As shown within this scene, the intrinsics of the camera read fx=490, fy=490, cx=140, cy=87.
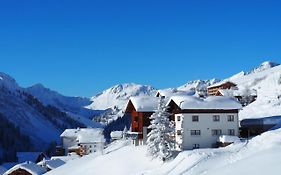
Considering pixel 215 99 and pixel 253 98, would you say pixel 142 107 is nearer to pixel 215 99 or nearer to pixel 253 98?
pixel 215 99

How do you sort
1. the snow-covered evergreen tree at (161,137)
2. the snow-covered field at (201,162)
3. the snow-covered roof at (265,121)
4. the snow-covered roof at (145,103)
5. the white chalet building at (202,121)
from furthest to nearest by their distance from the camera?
the snow-covered roof at (145,103) < the snow-covered roof at (265,121) < the white chalet building at (202,121) < the snow-covered evergreen tree at (161,137) < the snow-covered field at (201,162)

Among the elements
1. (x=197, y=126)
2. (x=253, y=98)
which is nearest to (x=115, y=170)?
(x=197, y=126)

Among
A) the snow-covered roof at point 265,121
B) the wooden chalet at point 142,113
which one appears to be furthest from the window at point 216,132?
the wooden chalet at point 142,113

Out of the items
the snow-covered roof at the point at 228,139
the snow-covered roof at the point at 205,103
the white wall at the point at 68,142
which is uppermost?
the snow-covered roof at the point at 205,103

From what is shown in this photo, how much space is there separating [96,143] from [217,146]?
80951mm

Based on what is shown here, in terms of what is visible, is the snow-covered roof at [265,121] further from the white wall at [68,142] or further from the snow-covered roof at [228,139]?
the white wall at [68,142]

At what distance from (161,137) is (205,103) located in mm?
9430

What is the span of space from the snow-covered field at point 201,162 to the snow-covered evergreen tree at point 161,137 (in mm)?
1093

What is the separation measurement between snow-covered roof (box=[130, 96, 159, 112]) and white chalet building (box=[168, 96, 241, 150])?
748cm

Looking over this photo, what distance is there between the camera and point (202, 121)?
194 ft

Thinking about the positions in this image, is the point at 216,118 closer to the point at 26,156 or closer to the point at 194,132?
the point at 194,132

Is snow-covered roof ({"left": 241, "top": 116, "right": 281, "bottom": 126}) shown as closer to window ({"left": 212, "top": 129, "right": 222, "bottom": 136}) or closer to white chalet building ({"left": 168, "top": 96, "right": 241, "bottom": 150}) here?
white chalet building ({"left": 168, "top": 96, "right": 241, "bottom": 150})

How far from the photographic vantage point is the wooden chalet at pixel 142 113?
6750cm

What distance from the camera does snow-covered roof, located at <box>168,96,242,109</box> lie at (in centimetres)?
5916
